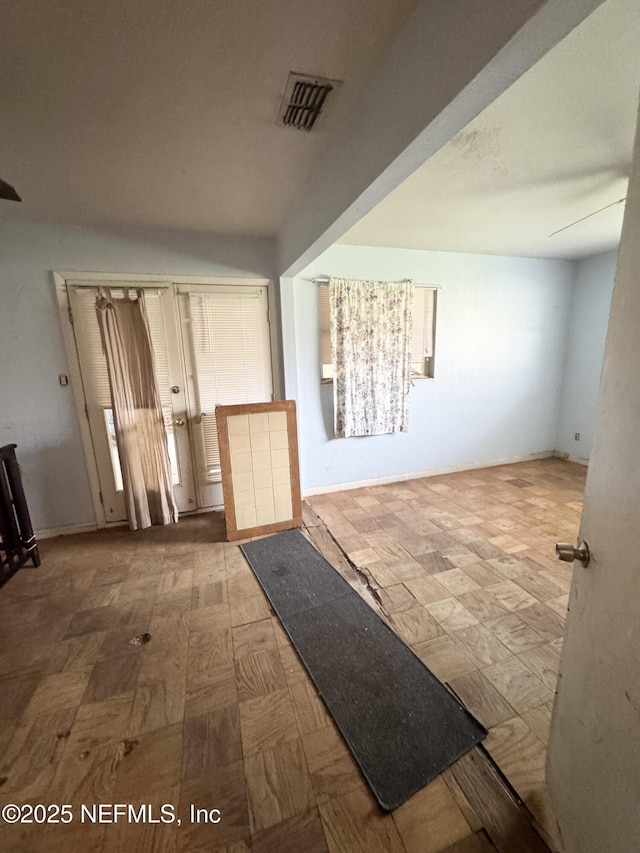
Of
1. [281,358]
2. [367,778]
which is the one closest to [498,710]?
[367,778]

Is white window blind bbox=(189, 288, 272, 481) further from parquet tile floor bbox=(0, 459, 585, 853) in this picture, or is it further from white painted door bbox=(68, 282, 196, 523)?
parquet tile floor bbox=(0, 459, 585, 853)

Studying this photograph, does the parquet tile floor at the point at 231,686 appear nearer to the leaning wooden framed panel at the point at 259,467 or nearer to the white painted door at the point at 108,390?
the leaning wooden framed panel at the point at 259,467

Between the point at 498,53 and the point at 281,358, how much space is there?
2.43 m

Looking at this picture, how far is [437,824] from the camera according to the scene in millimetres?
1038

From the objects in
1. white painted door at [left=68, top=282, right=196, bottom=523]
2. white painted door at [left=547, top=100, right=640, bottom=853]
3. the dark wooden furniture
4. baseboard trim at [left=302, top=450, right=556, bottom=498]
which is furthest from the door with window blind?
white painted door at [left=547, top=100, right=640, bottom=853]

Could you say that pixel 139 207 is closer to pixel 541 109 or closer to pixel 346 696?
pixel 541 109

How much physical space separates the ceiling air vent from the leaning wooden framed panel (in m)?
1.74

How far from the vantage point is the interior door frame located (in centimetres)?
259

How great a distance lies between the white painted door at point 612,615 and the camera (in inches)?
26.3

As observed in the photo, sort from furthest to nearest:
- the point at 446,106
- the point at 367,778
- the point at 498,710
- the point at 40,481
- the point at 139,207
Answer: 1. the point at 40,481
2. the point at 139,207
3. the point at 498,710
4. the point at 367,778
5. the point at 446,106

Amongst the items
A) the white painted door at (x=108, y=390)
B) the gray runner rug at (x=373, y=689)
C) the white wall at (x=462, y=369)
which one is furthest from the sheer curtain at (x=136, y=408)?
the gray runner rug at (x=373, y=689)

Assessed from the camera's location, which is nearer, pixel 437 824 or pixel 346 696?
pixel 437 824

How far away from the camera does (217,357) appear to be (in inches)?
118

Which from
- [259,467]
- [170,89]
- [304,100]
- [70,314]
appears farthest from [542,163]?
[70,314]
